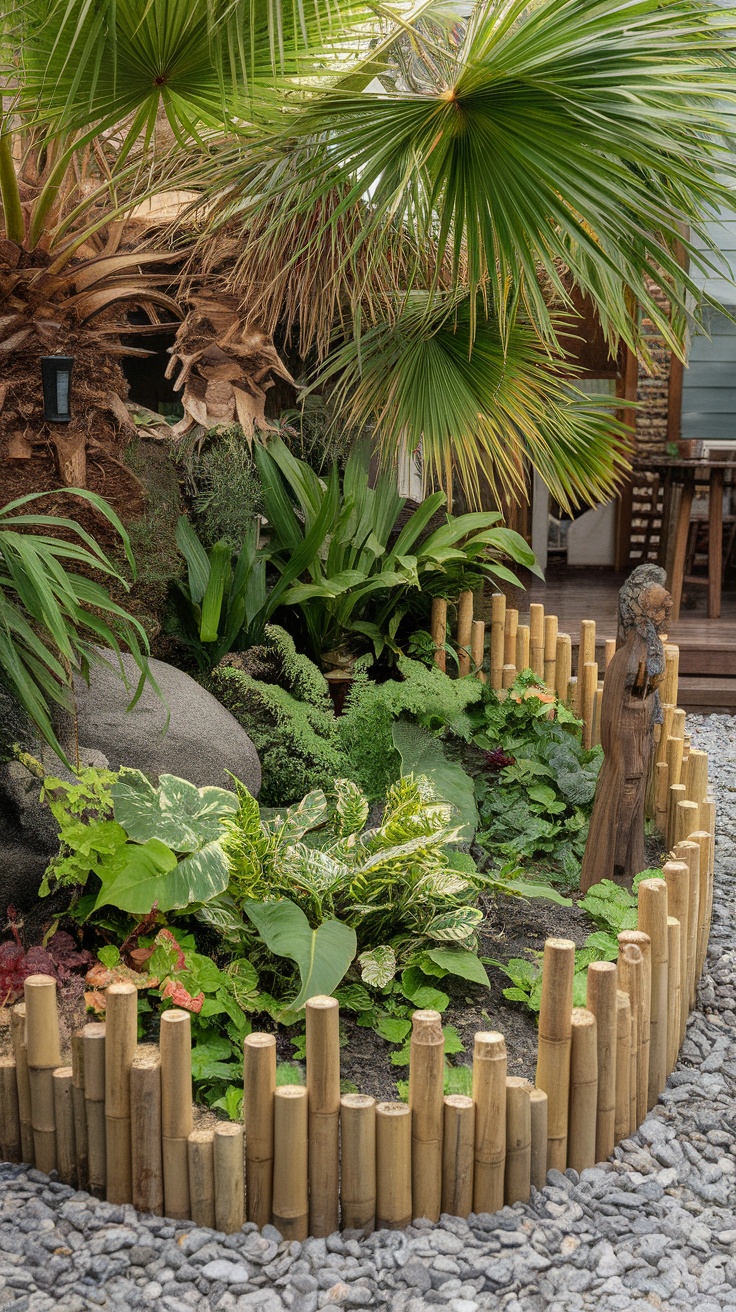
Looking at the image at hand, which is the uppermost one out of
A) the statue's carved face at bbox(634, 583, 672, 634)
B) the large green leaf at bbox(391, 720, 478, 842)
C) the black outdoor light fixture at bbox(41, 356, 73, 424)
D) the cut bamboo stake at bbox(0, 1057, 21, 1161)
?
the black outdoor light fixture at bbox(41, 356, 73, 424)

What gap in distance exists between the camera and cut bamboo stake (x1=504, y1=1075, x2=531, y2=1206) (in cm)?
226

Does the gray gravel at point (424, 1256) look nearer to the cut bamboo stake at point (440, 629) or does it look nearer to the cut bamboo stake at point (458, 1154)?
the cut bamboo stake at point (458, 1154)

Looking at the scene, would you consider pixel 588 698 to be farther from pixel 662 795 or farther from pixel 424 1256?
pixel 424 1256

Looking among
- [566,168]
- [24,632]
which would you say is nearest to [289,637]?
[24,632]

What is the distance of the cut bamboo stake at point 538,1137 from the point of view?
2322 millimetres

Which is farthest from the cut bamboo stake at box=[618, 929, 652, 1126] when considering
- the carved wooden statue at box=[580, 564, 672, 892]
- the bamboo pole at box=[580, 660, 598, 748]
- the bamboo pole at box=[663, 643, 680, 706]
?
the bamboo pole at box=[663, 643, 680, 706]

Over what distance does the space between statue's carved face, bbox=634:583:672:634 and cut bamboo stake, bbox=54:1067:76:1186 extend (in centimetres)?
207

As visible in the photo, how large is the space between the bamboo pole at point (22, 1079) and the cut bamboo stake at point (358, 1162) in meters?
0.70

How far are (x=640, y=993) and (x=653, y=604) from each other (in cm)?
130

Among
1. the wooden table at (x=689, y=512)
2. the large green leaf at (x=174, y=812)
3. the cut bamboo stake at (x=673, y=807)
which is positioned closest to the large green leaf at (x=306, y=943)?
the large green leaf at (x=174, y=812)

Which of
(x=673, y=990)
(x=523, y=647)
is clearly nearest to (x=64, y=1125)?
(x=673, y=990)

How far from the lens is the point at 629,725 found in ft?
11.4

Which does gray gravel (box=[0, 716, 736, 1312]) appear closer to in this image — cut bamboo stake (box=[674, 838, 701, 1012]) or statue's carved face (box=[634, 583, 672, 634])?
cut bamboo stake (box=[674, 838, 701, 1012])

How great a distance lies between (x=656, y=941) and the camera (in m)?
2.66
